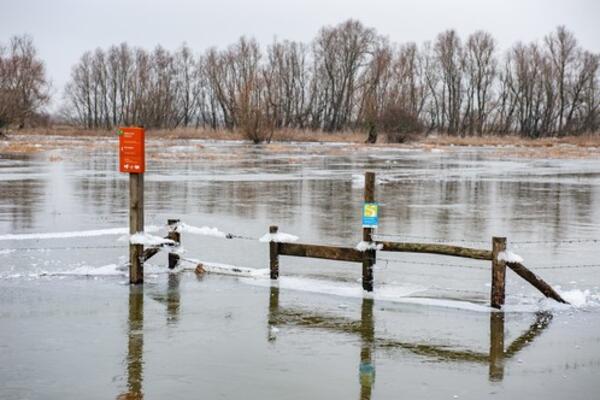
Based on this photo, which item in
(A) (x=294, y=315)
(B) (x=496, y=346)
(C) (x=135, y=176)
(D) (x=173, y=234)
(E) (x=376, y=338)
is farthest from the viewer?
(D) (x=173, y=234)

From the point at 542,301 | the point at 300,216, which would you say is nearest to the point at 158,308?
the point at 542,301

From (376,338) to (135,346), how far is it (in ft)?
8.11

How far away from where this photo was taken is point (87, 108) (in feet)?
416

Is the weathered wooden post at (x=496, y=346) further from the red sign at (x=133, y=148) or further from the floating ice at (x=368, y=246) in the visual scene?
the red sign at (x=133, y=148)

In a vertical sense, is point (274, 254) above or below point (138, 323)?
above

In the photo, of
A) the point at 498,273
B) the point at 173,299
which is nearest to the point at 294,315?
the point at 173,299

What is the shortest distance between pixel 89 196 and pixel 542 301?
16.4m

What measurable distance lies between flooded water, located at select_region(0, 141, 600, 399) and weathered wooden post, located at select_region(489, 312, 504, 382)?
31mm

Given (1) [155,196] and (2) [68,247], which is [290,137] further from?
(2) [68,247]

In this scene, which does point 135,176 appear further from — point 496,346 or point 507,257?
point 496,346

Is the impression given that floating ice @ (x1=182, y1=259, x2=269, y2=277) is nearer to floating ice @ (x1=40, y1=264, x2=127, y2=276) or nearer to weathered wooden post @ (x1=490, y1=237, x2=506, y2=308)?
floating ice @ (x1=40, y1=264, x2=127, y2=276)

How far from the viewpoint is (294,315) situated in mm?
9359

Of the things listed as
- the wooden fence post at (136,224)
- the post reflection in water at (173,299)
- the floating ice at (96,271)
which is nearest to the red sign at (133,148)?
the wooden fence post at (136,224)

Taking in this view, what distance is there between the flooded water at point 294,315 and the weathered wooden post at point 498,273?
198mm
